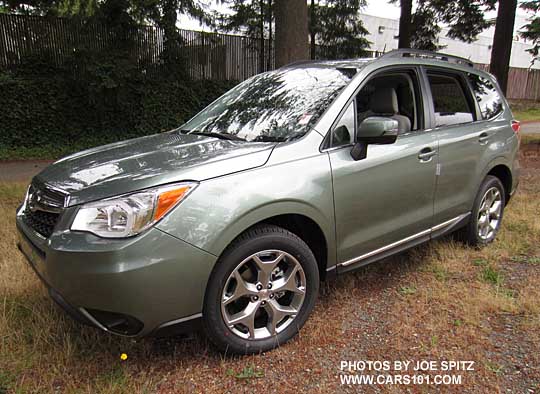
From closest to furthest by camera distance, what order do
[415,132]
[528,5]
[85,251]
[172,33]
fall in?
[85,251] < [415,132] < [528,5] < [172,33]

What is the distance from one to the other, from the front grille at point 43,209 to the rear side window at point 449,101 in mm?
2789

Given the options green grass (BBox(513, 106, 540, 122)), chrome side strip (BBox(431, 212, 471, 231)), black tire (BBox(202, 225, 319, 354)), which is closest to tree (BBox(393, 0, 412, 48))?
green grass (BBox(513, 106, 540, 122))

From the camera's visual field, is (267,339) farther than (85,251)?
Yes

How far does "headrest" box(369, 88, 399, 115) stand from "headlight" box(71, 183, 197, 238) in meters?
1.81

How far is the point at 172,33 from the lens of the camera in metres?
11.1

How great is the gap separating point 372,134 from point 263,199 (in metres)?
→ 0.83

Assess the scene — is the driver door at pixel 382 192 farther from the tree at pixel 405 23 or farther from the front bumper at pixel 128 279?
the tree at pixel 405 23

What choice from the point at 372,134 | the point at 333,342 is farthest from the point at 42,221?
the point at 372,134

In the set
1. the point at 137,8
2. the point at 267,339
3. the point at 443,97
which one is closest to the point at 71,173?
the point at 267,339

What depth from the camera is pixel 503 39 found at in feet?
33.3

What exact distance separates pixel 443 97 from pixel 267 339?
2493mm

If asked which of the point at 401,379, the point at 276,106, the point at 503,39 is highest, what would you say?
the point at 503,39

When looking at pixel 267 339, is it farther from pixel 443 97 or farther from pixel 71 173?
pixel 443 97

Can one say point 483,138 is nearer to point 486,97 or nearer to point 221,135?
point 486,97
